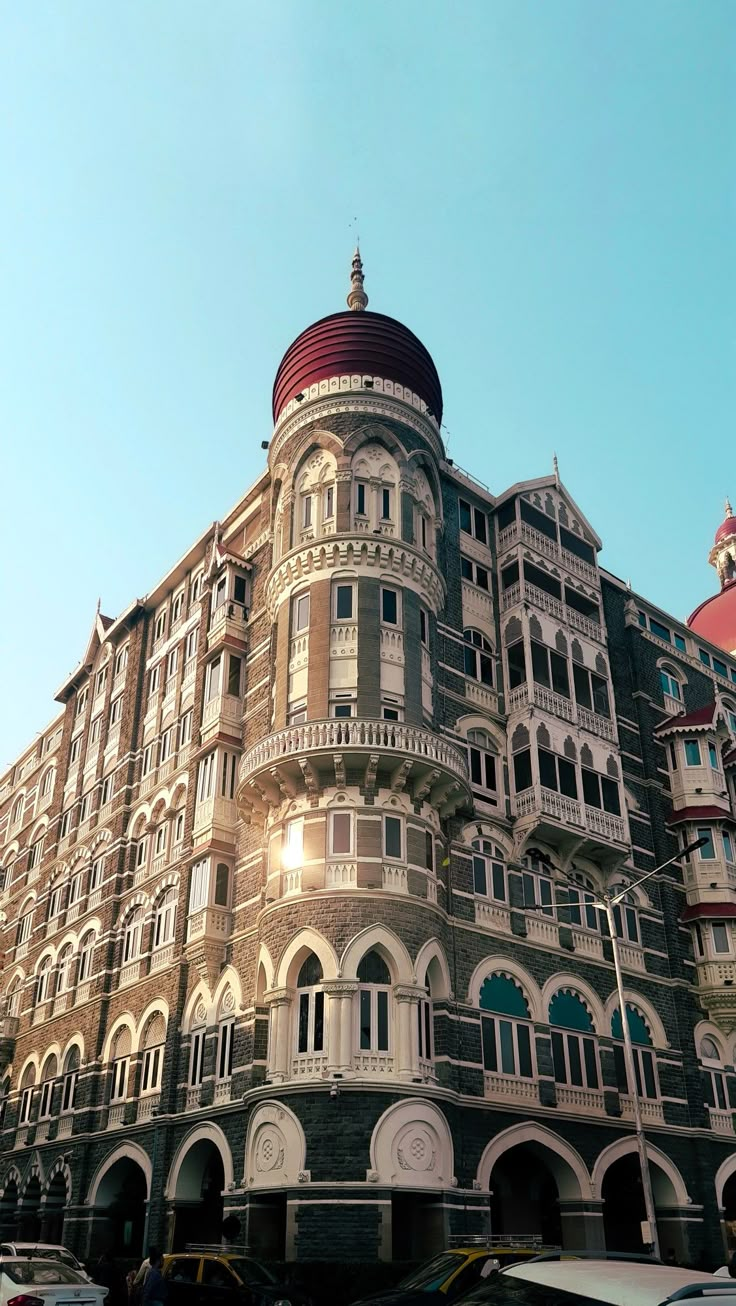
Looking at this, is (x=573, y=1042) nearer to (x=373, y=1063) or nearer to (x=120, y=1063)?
(x=373, y=1063)

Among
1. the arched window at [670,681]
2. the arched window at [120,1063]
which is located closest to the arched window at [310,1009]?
the arched window at [120,1063]

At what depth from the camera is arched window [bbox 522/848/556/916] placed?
36969 mm

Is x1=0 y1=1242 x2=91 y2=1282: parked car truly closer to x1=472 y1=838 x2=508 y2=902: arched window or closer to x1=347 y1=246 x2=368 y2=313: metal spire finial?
x1=472 y1=838 x2=508 y2=902: arched window

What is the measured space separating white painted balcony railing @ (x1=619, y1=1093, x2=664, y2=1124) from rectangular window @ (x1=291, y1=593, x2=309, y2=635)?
738 inches

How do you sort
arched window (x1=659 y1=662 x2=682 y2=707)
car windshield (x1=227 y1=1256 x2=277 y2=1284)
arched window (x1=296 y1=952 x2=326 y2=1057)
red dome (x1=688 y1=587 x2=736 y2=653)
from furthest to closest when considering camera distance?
red dome (x1=688 y1=587 x2=736 y2=653) → arched window (x1=659 y1=662 x2=682 y2=707) → arched window (x1=296 y1=952 x2=326 y2=1057) → car windshield (x1=227 y1=1256 x2=277 y2=1284)

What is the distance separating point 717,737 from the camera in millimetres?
45938

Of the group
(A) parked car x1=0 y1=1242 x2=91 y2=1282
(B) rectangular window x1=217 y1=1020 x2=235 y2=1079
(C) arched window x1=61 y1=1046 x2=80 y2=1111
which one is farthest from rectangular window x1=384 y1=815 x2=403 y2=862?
(C) arched window x1=61 y1=1046 x2=80 y2=1111

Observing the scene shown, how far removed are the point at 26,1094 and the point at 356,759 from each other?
2704cm

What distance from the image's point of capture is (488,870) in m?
35.9

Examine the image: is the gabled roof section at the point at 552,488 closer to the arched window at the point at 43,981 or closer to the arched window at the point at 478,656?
the arched window at the point at 478,656

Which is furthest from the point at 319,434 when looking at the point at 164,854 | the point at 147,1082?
the point at 147,1082

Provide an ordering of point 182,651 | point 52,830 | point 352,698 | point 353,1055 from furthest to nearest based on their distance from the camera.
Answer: point 52,830
point 182,651
point 352,698
point 353,1055

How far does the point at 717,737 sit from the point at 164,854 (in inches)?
912

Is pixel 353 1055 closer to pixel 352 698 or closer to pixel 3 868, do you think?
pixel 352 698
